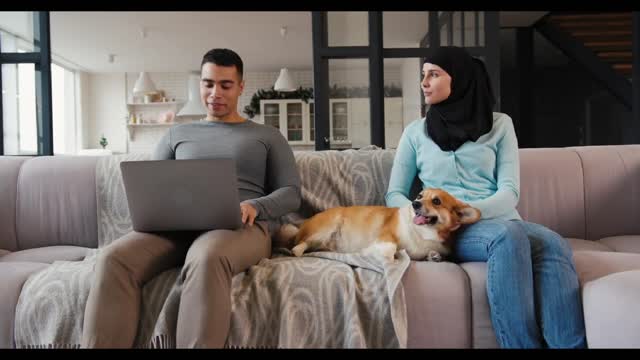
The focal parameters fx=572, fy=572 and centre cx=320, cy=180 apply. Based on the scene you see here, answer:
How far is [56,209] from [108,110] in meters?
8.39

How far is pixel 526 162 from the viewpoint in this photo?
8.38 ft

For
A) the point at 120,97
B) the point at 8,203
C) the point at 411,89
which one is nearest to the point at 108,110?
the point at 120,97

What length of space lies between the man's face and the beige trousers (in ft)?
Result: 1.91

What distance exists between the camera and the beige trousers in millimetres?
1514

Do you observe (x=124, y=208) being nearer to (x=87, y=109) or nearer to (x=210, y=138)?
(x=210, y=138)

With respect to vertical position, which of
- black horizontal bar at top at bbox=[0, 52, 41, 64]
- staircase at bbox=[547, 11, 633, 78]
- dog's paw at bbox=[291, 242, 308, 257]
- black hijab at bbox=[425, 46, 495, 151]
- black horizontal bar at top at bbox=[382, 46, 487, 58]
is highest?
staircase at bbox=[547, 11, 633, 78]

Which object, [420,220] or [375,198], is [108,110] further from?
[420,220]

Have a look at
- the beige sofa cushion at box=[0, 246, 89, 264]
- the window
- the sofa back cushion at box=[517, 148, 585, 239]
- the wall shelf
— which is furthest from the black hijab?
the wall shelf

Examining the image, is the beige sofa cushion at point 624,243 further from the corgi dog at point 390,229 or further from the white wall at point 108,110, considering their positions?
the white wall at point 108,110

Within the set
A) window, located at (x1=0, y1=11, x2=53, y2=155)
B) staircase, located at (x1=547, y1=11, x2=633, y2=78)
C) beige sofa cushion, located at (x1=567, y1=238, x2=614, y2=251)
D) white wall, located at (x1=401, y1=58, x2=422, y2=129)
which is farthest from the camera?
staircase, located at (x1=547, y1=11, x2=633, y2=78)

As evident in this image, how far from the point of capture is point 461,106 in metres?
2.15

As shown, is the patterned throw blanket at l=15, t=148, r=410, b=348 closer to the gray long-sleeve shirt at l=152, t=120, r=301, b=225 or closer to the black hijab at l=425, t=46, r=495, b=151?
the gray long-sleeve shirt at l=152, t=120, r=301, b=225
